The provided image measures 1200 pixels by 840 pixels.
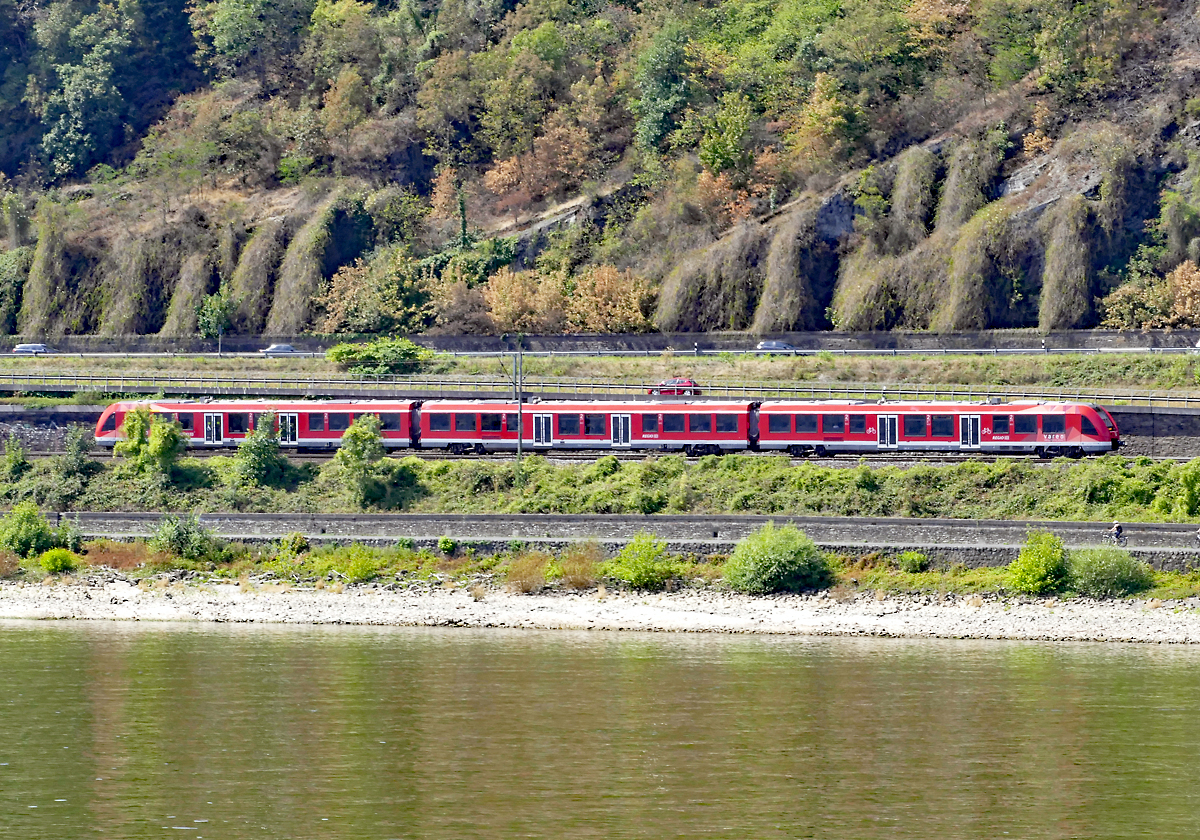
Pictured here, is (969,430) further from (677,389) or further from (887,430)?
(677,389)

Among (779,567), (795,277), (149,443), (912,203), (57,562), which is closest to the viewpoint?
(779,567)

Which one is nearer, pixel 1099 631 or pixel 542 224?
pixel 1099 631

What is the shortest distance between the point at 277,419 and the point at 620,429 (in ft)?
42.4

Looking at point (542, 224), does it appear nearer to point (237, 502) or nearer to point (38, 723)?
point (237, 502)

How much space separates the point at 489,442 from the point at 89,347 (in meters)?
32.8

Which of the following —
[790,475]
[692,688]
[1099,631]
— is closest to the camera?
[692,688]

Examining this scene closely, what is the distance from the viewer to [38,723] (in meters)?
32.8

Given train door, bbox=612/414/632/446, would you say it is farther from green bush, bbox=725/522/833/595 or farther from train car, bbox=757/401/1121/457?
green bush, bbox=725/522/833/595

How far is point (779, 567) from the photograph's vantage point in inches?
1828

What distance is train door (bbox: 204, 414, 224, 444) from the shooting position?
205 feet

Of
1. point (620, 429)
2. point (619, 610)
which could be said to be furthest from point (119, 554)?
point (620, 429)

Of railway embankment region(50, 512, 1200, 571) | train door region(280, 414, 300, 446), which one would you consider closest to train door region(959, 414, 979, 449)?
railway embankment region(50, 512, 1200, 571)

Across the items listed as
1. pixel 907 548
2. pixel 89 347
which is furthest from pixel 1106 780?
pixel 89 347

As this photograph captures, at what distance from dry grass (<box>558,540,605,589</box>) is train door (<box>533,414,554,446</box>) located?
34.1 ft
